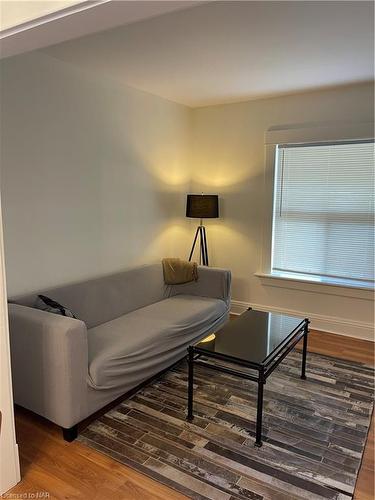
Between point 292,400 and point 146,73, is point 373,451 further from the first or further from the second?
point 146,73

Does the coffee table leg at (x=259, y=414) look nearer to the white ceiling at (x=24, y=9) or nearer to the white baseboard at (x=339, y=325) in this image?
the white ceiling at (x=24, y=9)

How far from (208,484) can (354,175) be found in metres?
3.05

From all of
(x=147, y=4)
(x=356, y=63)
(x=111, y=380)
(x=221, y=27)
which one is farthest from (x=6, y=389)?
(x=356, y=63)

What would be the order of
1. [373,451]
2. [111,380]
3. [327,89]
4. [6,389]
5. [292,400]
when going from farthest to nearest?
[327,89]
[292,400]
[111,380]
[373,451]
[6,389]

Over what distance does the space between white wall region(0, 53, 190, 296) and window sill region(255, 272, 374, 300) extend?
50.1 inches

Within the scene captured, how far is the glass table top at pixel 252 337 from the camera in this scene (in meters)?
2.39

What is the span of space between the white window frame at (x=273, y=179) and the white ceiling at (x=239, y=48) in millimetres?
410

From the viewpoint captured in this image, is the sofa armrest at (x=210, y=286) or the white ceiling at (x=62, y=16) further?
the sofa armrest at (x=210, y=286)

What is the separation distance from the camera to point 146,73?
3.23 m

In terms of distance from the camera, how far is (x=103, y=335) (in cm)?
275

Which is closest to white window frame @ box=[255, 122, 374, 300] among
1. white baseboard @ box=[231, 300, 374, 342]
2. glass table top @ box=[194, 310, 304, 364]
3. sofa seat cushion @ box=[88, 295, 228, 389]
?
white baseboard @ box=[231, 300, 374, 342]

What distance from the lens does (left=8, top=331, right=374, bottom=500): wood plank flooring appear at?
1836 millimetres

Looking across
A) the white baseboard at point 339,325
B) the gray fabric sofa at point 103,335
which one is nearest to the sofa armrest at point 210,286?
the gray fabric sofa at point 103,335

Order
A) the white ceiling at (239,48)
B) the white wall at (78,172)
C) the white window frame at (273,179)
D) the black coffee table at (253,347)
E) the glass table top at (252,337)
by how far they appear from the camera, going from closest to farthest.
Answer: the white ceiling at (239,48) → the black coffee table at (253,347) → the glass table top at (252,337) → the white wall at (78,172) → the white window frame at (273,179)
